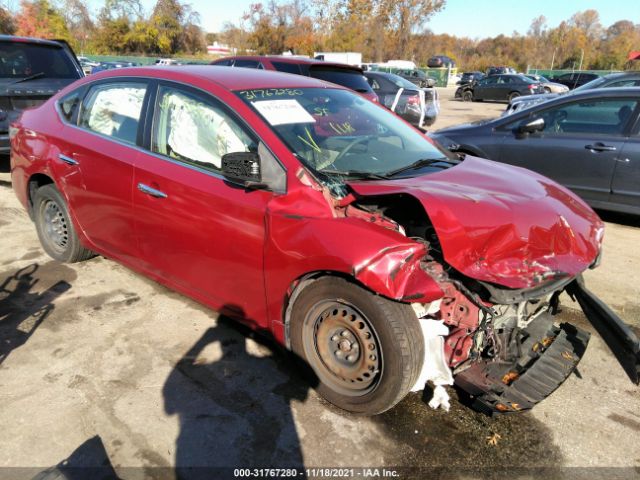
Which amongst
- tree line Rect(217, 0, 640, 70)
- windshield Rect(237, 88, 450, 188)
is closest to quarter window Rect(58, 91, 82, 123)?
Result: windshield Rect(237, 88, 450, 188)

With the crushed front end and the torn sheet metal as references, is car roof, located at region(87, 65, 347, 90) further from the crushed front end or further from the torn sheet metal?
the torn sheet metal

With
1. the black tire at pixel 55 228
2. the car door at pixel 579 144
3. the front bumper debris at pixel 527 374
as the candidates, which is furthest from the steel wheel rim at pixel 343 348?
the car door at pixel 579 144

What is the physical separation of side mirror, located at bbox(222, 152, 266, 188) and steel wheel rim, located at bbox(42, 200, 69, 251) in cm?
228

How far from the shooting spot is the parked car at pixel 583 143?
5.42 m

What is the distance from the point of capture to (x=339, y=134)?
10.6 ft

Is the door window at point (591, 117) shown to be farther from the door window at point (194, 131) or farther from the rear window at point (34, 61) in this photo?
the rear window at point (34, 61)

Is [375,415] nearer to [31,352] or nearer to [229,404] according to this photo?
[229,404]

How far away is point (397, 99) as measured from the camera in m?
10.7

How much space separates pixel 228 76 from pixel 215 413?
208 cm

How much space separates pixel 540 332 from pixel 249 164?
1951 millimetres

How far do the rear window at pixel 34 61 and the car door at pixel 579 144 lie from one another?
6.52 metres

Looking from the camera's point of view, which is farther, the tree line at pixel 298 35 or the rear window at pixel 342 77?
the tree line at pixel 298 35

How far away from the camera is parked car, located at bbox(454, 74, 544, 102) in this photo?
25.2m

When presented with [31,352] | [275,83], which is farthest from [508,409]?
[31,352]
